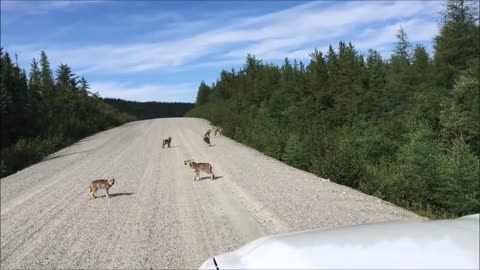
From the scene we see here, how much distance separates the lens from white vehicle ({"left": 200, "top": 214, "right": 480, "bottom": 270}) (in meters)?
1.69

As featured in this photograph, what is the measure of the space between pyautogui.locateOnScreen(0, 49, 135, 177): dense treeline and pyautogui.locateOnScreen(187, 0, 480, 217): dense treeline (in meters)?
11.2

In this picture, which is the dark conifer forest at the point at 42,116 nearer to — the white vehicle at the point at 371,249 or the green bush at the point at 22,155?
the green bush at the point at 22,155

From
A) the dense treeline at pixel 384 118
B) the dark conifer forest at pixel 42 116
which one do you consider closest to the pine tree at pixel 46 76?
the dark conifer forest at pixel 42 116

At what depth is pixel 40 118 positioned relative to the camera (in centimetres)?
3866

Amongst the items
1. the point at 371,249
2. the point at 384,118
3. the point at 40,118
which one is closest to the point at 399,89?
the point at 384,118

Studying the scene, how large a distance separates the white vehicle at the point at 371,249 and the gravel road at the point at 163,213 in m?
5.27

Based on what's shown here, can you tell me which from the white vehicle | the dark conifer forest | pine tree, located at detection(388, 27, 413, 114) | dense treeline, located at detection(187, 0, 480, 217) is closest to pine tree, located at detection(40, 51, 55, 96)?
the dark conifer forest

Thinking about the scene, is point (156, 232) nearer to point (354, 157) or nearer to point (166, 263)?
point (166, 263)

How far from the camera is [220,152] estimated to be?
21094mm

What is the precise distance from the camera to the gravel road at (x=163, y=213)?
26.1ft

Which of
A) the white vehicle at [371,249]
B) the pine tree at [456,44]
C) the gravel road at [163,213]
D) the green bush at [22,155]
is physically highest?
the pine tree at [456,44]

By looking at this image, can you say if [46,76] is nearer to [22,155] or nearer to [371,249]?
[22,155]

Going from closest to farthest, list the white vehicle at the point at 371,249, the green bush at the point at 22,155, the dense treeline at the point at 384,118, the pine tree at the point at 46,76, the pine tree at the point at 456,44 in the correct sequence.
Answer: the white vehicle at the point at 371,249 → the dense treeline at the point at 384,118 → the green bush at the point at 22,155 → the pine tree at the point at 456,44 → the pine tree at the point at 46,76

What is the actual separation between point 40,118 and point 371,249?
40.3m
